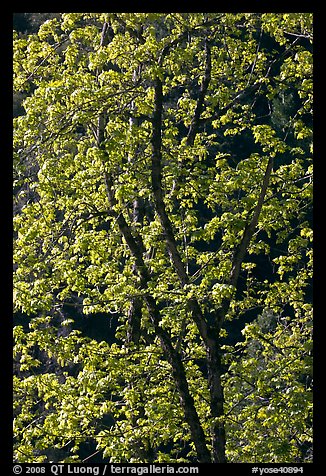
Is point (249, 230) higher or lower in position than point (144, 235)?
lower

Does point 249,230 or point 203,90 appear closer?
point 249,230

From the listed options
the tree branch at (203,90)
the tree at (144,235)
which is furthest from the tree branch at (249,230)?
the tree branch at (203,90)

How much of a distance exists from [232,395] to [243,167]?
8.99ft

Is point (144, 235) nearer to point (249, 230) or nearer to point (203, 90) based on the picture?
point (249, 230)

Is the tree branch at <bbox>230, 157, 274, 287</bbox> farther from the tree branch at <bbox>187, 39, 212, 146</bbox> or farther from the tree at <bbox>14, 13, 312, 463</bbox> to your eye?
the tree branch at <bbox>187, 39, 212, 146</bbox>

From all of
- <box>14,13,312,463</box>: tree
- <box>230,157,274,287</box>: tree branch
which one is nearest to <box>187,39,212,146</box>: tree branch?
<box>14,13,312,463</box>: tree

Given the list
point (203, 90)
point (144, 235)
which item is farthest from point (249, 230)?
point (203, 90)

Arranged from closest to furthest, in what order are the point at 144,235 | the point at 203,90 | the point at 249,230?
1. the point at 249,230
2. the point at 144,235
3. the point at 203,90

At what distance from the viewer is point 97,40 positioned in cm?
891

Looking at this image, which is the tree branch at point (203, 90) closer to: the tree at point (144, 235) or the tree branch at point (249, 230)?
the tree at point (144, 235)

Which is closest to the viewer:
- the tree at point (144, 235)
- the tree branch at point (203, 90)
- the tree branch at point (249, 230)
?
the tree at point (144, 235)
